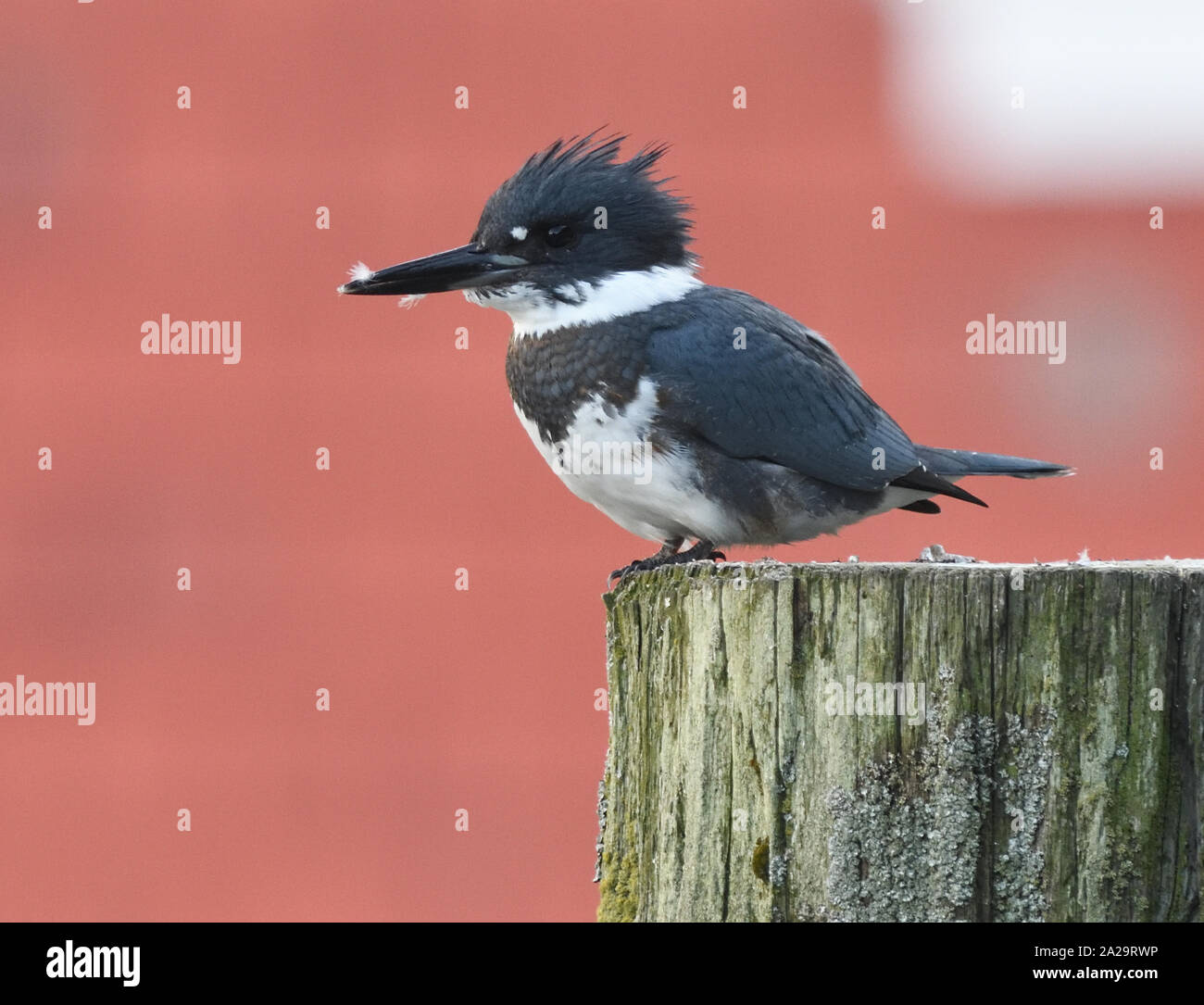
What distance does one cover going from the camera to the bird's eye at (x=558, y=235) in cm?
374

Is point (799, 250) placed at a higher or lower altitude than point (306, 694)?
higher

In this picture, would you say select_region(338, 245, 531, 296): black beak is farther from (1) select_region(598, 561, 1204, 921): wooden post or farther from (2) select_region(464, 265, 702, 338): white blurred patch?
(1) select_region(598, 561, 1204, 921): wooden post

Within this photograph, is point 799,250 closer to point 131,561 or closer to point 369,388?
point 369,388

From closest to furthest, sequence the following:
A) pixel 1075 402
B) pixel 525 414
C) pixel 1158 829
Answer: pixel 1158 829
pixel 525 414
pixel 1075 402

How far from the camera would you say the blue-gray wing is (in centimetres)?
348

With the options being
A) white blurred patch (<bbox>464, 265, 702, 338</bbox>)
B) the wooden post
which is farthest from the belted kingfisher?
the wooden post

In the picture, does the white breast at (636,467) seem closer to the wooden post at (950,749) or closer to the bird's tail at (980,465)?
the bird's tail at (980,465)

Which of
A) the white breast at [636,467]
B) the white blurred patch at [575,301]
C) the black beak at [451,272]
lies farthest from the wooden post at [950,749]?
the black beak at [451,272]

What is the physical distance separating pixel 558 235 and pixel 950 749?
1.81m

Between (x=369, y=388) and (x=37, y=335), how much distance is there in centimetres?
125

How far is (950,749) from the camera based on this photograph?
2.40 m

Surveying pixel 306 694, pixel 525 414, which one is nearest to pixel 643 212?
pixel 525 414

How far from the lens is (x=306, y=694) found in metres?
5.70

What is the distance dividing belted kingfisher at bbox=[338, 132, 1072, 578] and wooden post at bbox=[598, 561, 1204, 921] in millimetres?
909
